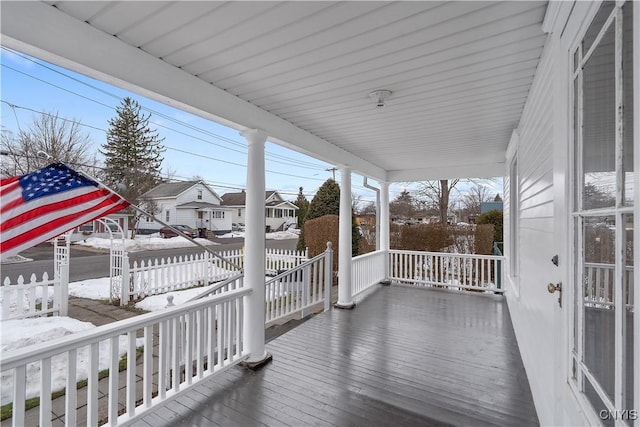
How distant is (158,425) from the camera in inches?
84.4

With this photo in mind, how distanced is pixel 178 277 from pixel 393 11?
22.0ft

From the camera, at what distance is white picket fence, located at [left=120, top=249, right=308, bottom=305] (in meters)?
6.01

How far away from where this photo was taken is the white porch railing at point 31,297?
412cm

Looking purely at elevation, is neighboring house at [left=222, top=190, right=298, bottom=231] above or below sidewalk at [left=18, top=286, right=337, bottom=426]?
above

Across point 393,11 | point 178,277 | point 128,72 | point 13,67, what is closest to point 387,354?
point 393,11

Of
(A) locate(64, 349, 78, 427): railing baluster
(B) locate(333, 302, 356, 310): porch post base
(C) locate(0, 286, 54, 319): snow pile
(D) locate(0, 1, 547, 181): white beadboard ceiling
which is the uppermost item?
(D) locate(0, 1, 547, 181): white beadboard ceiling

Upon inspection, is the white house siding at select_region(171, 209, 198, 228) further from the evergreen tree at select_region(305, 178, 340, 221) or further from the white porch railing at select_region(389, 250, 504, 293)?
the white porch railing at select_region(389, 250, 504, 293)

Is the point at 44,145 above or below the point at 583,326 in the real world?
above

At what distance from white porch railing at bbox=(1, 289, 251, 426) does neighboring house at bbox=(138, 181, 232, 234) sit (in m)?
20.1

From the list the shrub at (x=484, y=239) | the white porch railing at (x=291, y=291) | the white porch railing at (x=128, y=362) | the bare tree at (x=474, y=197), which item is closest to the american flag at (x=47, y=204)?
the white porch railing at (x=128, y=362)

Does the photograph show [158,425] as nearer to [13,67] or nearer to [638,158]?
[638,158]

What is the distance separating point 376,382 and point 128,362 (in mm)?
2012

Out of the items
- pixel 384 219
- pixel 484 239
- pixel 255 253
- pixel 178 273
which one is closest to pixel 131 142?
pixel 178 273

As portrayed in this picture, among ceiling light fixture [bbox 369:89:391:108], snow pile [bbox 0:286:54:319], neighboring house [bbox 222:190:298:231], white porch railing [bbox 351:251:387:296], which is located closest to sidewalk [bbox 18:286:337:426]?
snow pile [bbox 0:286:54:319]
